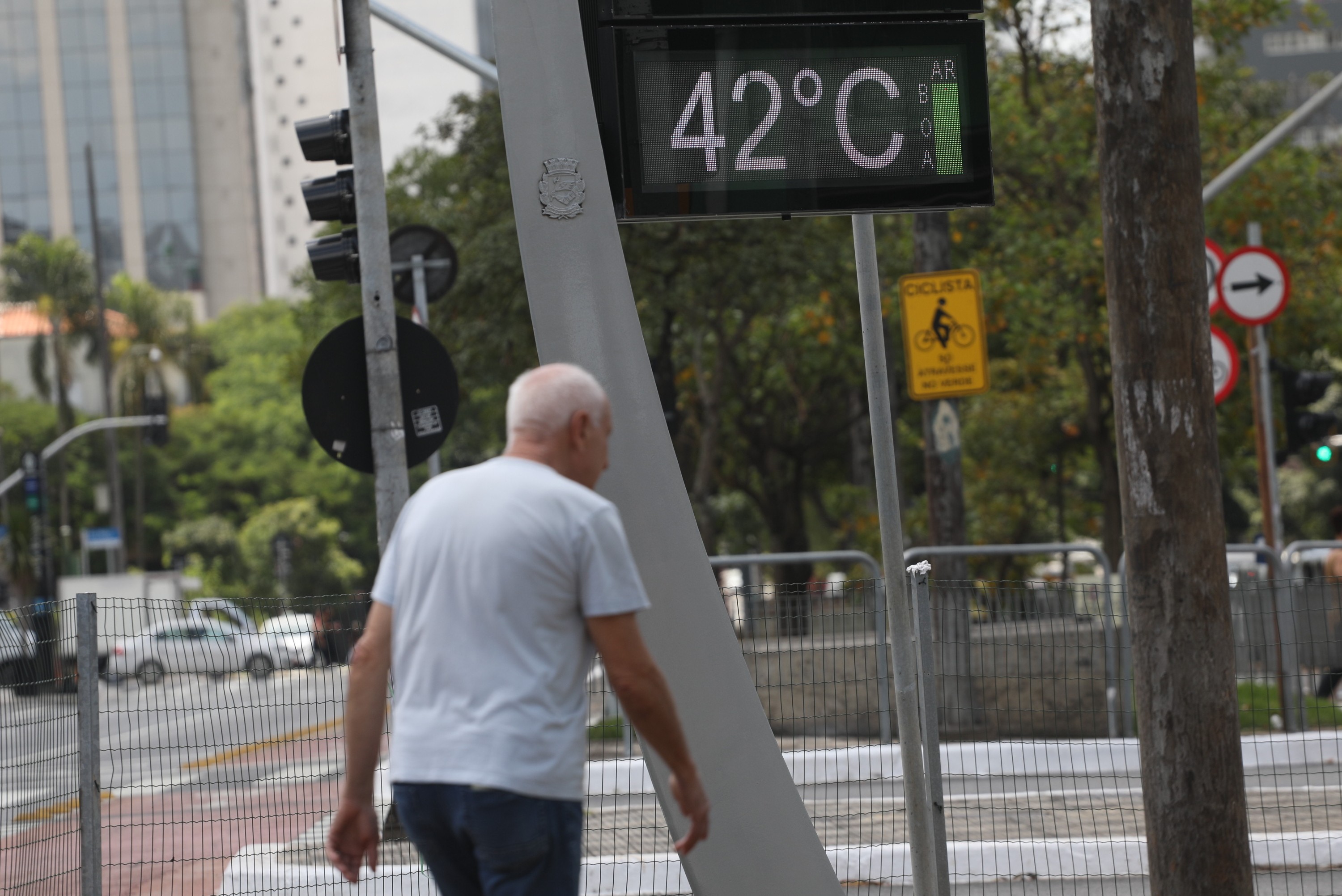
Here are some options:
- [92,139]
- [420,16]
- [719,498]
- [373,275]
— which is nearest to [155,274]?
[92,139]

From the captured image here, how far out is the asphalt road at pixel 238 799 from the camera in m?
6.15

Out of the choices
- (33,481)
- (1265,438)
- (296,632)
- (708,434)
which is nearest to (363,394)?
(296,632)

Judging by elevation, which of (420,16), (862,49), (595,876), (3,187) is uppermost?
(420,16)

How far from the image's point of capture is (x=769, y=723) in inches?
211

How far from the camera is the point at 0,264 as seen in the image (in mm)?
65500

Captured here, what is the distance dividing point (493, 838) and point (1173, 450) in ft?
8.94

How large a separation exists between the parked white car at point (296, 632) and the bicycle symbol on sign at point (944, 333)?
501cm

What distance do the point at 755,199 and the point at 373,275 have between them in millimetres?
4228

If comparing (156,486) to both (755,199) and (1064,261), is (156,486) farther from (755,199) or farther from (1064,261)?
(755,199)

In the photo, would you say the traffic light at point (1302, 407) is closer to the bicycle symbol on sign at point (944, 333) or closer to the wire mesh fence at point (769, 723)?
the wire mesh fence at point (769, 723)

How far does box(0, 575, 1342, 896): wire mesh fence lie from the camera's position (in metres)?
6.23

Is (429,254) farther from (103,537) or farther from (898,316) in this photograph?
(103,537)

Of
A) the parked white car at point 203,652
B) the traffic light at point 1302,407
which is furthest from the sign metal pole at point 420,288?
the traffic light at point 1302,407

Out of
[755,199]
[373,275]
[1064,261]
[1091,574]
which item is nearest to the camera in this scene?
[755,199]
